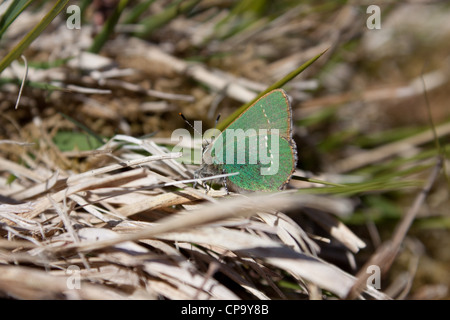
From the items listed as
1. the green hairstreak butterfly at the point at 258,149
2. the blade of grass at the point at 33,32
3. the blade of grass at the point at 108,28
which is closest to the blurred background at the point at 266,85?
the blade of grass at the point at 108,28

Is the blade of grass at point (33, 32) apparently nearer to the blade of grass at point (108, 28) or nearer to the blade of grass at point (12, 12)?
the blade of grass at point (12, 12)

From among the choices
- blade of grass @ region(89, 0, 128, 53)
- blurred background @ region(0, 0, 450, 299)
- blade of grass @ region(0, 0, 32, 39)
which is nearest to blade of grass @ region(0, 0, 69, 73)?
blade of grass @ region(0, 0, 32, 39)

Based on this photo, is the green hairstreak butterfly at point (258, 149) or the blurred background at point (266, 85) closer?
the green hairstreak butterfly at point (258, 149)

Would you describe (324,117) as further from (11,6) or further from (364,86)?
(11,6)

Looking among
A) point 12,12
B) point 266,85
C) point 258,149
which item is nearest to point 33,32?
point 12,12

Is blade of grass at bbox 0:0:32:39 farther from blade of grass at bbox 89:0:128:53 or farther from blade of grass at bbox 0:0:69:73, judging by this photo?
blade of grass at bbox 89:0:128:53

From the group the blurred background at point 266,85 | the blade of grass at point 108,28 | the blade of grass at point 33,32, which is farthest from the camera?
the blurred background at point 266,85
